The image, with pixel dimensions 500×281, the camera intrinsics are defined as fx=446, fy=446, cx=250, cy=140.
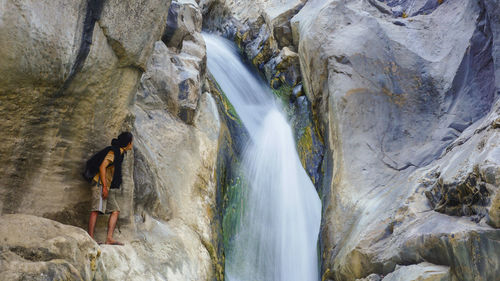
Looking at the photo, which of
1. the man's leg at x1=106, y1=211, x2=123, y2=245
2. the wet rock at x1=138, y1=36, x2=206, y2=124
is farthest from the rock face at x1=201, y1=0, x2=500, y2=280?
the man's leg at x1=106, y1=211, x2=123, y2=245

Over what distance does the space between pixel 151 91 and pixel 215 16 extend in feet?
35.7

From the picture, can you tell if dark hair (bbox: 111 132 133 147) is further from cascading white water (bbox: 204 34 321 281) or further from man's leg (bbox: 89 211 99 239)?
cascading white water (bbox: 204 34 321 281)

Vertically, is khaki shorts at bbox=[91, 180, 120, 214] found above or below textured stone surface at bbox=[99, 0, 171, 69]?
below

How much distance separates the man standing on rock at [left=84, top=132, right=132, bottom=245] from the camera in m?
5.64

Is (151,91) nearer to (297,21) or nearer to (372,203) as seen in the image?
(372,203)

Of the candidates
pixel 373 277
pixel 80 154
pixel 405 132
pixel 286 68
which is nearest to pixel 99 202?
pixel 80 154

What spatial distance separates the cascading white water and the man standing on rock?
3279 mm

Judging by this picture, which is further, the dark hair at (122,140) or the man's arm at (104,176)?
the dark hair at (122,140)

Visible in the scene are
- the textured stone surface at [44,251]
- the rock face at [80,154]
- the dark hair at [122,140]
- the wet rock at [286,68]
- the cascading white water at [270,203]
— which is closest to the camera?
the textured stone surface at [44,251]

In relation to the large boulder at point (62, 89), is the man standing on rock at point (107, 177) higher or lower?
lower

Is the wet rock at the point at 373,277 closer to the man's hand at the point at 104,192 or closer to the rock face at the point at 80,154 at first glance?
the rock face at the point at 80,154

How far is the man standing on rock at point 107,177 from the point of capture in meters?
5.64

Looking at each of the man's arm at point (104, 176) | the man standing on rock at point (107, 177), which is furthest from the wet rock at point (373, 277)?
the man's arm at point (104, 176)

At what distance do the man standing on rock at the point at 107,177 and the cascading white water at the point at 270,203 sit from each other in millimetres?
3279
